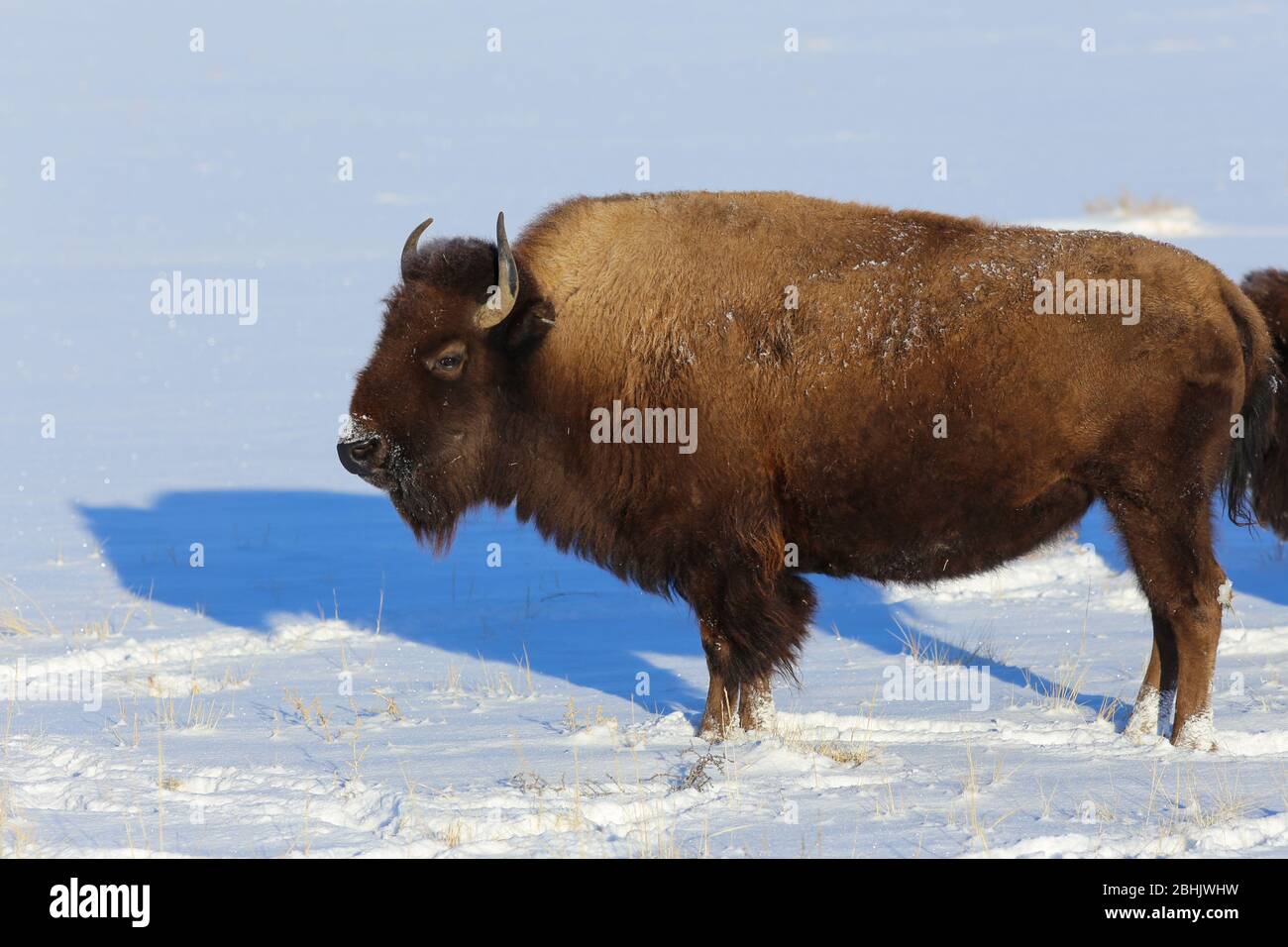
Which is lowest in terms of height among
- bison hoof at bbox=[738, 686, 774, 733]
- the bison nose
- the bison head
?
bison hoof at bbox=[738, 686, 774, 733]

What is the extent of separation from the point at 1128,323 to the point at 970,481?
0.91 meters

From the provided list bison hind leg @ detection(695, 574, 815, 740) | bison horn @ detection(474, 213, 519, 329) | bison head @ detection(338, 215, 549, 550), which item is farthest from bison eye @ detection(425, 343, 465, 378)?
bison hind leg @ detection(695, 574, 815, 740)

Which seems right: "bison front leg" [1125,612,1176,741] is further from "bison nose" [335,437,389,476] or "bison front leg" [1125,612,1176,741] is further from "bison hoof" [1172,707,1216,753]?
"bison nose" [335,437,389,476]

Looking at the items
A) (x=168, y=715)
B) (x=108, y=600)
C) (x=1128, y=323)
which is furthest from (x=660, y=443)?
(x=108, y=600)

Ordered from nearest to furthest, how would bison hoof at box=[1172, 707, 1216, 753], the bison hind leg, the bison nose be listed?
1. bison hoof at box=[1172, 707, 1216, 753]
2. the bison hind leg
3. the bison nose

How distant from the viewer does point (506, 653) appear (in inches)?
328

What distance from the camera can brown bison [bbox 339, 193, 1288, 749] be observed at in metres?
6.01

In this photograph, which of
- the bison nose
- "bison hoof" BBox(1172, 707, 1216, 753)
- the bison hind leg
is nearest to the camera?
"bison hoof" BBox(1172, 707, 1216, 753)

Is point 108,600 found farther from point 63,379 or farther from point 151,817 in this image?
point 63,379

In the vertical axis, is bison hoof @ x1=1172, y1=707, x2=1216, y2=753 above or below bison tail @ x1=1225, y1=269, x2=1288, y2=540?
below

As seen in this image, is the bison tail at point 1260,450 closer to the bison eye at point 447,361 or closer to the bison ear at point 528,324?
the bison ear at point 528,324

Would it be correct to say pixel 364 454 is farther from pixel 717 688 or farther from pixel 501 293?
pixel 717 688

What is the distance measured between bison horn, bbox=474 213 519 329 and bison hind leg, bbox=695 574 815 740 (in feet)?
5.15

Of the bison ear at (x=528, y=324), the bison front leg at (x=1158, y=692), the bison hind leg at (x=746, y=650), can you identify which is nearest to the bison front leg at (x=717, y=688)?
the bison hind leg at (x=746, y=650)
